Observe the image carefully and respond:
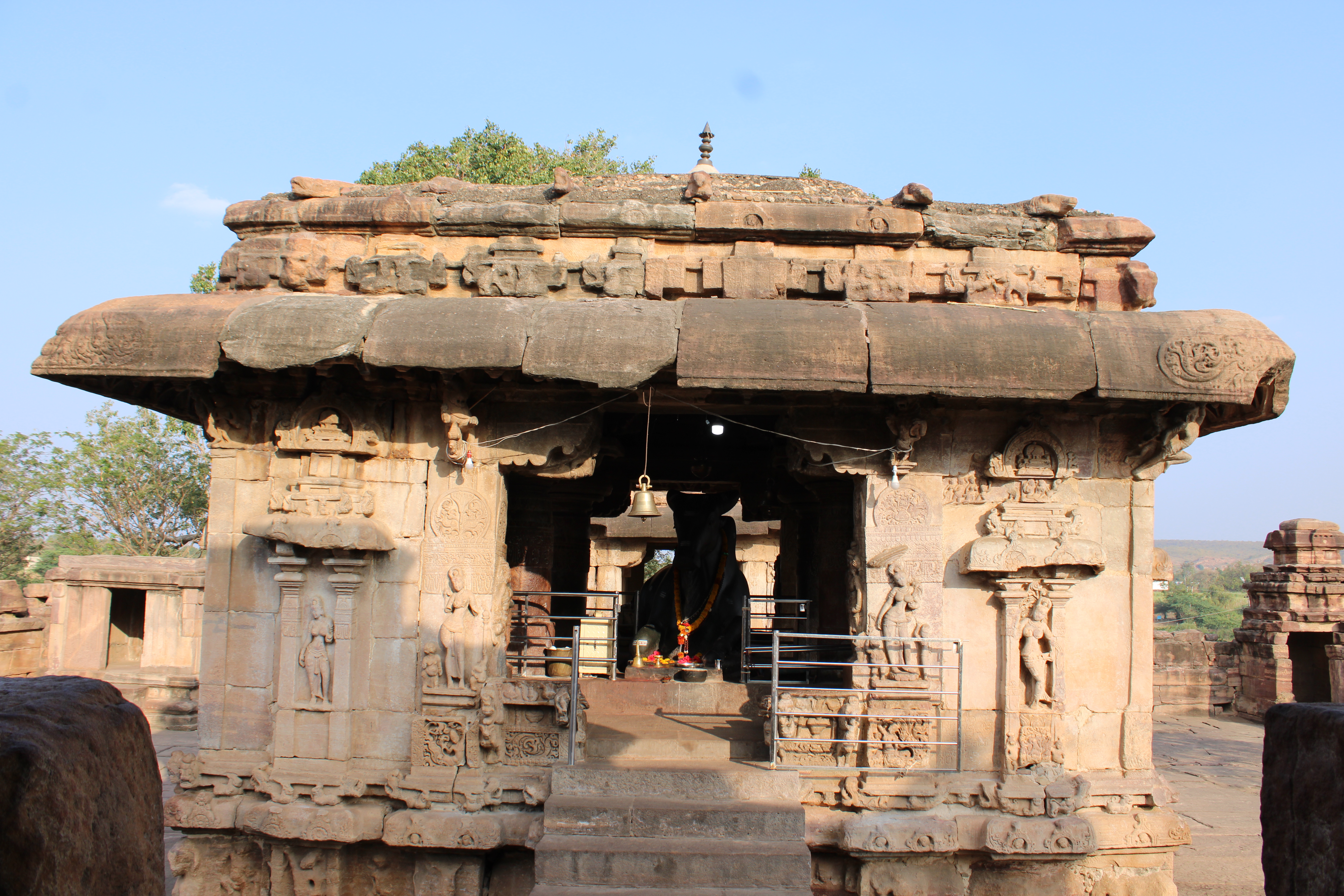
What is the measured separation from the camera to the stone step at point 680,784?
6.26 metres

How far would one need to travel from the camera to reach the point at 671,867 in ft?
18.6

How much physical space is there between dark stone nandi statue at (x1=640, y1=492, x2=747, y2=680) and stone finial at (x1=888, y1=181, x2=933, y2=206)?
4074 mm

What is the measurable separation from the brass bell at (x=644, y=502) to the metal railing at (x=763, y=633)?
1412 mm

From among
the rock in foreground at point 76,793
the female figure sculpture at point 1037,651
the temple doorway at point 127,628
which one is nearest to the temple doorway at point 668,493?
the female figure sculpture at point 1037,651

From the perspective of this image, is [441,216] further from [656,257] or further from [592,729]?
[592,729]

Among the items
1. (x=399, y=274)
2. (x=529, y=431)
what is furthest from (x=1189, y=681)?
(x=399, y=274)

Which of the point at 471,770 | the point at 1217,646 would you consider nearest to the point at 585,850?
the point at 471,770

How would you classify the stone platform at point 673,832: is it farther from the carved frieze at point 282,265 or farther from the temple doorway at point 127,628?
the temple doorway at point 127,628

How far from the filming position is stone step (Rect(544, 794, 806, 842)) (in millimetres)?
5945

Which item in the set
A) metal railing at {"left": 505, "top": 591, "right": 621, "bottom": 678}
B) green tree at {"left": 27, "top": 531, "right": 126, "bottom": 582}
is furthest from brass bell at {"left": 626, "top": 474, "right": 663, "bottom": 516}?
green tree at {"left": 27, "top": 531, "right": 126, "bottom": 582}

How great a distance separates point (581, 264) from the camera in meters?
7.09

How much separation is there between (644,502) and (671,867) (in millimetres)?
2404

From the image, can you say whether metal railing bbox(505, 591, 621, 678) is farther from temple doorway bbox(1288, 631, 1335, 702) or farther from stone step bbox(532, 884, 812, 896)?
temple doorway bbox(1288, 631, 1335, 702)

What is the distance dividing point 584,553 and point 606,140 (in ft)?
59.0
